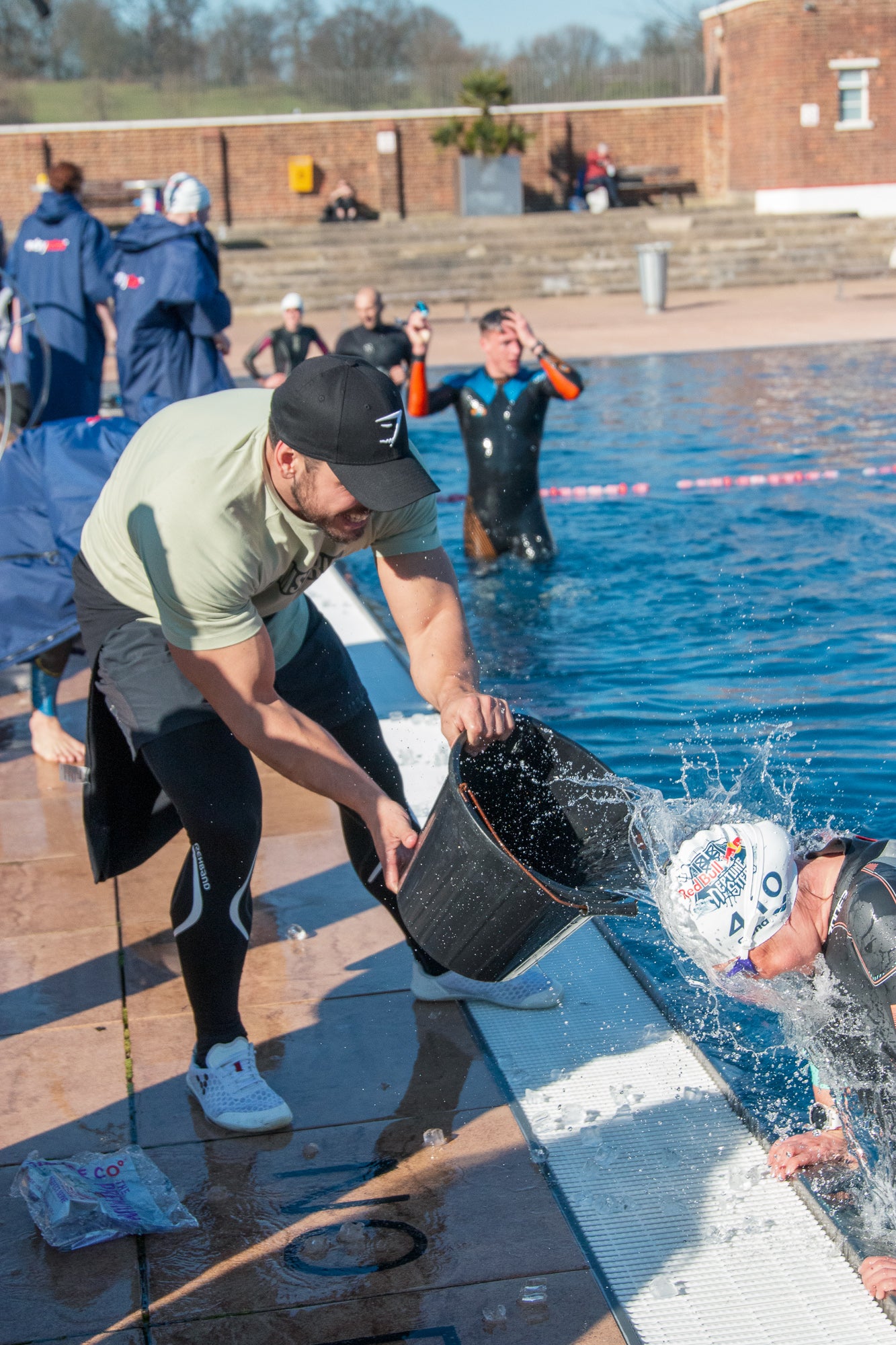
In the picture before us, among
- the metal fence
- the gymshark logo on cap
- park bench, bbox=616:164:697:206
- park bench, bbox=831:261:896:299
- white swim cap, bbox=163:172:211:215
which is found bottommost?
the gymshark logo on cap

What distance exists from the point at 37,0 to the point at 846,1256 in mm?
13943

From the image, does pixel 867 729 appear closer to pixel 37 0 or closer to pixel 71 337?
pixel 71 337

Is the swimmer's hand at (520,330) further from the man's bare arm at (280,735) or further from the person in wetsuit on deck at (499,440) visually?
the man's bare arm at (280,735)

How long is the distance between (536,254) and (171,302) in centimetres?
2302

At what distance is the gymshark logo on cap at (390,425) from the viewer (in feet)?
8.71

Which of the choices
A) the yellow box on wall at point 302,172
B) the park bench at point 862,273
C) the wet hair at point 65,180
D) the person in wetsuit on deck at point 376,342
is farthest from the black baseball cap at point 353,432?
the yellow box on wall at point 302,172

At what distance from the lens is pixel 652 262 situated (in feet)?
76.6

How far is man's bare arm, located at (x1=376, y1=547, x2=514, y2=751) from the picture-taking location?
323 cm

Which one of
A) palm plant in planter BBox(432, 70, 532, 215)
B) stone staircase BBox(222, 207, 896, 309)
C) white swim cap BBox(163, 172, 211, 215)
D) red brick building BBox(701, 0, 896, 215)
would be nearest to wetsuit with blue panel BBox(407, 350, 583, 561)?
white swim cap BBox(163, 172, 211, 215)

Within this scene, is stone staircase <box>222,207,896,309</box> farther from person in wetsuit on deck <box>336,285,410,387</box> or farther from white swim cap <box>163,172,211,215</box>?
white swim cap <box>163,172,211,215</box>

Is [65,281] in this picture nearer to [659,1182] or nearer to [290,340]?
[290,340]

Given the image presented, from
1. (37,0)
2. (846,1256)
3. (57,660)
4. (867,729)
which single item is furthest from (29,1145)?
(37,0)

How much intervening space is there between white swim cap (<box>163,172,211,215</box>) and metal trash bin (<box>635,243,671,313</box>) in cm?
1718

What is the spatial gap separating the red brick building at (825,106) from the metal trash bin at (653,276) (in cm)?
1236
